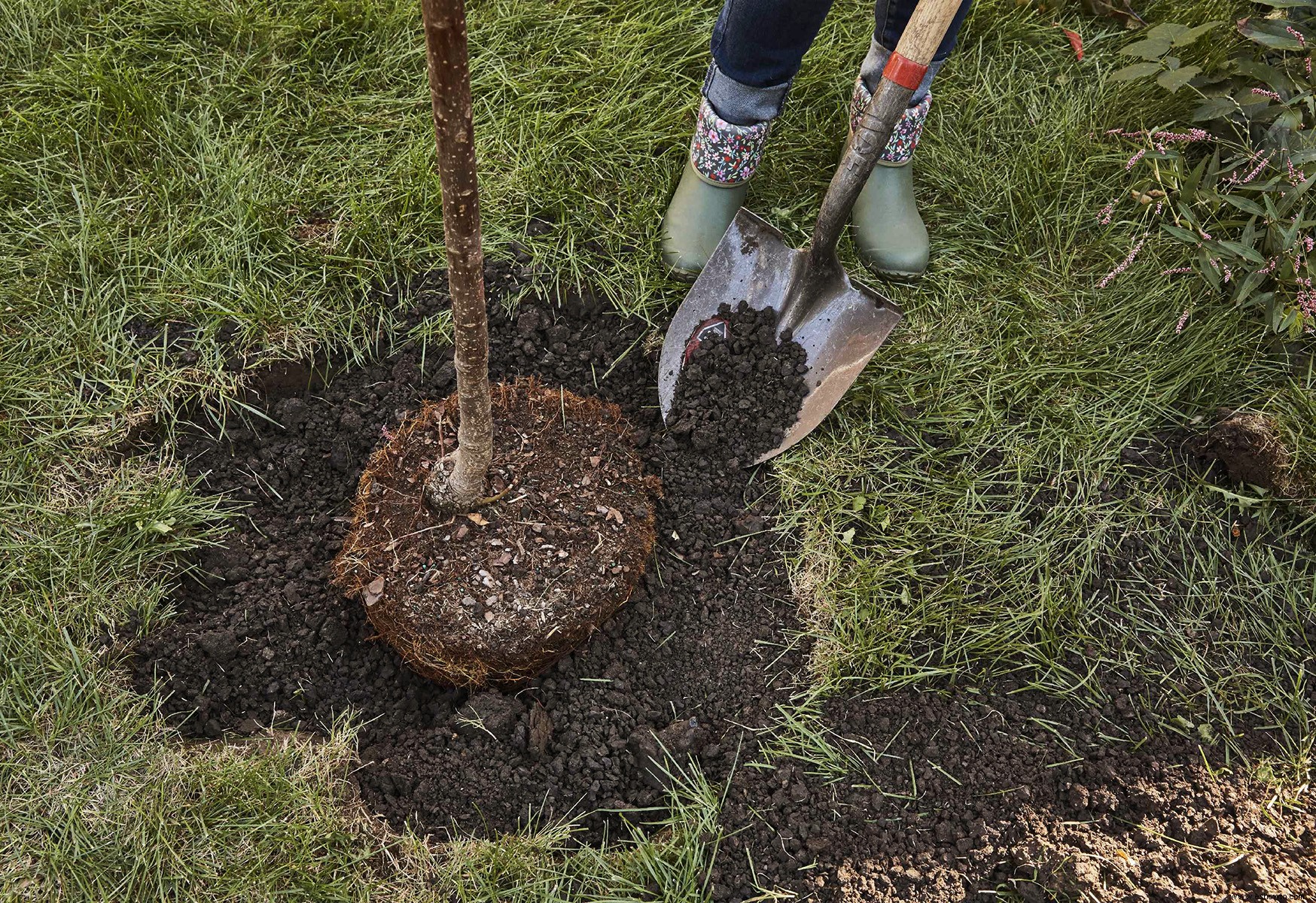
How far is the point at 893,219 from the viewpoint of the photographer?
2.65 meters

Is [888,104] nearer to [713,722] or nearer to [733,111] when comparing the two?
[733,111]

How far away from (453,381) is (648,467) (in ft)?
1.84

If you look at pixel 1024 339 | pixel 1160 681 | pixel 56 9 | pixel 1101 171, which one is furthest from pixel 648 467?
pixel 56 9

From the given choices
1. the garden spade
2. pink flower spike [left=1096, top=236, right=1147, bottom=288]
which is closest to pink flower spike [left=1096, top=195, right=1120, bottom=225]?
pink flower spike [left=1096, top=236, right=1147, bottom=288]

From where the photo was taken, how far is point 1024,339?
2572 mm

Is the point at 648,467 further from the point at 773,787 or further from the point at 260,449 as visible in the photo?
the point at 260,449

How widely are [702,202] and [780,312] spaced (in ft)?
1.34

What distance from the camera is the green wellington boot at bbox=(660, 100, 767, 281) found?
2.54m

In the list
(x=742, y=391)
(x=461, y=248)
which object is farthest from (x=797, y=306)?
(x=461, y=248)

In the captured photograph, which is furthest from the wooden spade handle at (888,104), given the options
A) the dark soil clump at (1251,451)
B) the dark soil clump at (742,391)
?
the dark soil clump at (1251,451)

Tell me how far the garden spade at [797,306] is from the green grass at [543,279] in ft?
0.42

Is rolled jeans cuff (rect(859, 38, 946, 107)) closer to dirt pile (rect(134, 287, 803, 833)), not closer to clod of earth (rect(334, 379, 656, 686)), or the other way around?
dirt pile (rect(134, 287, 803, 833))

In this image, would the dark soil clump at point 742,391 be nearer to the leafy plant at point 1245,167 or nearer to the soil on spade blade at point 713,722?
the soil on spade blade at point 713,722

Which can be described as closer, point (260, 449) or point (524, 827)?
point (524, 827)
